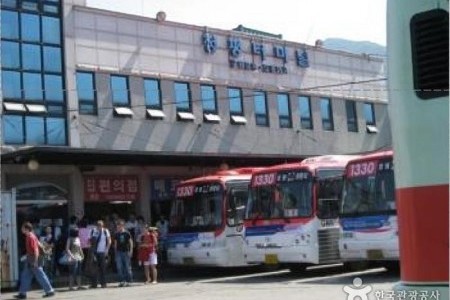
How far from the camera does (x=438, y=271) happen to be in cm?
474

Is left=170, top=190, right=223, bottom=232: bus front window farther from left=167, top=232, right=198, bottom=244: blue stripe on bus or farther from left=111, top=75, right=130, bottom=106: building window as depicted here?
left=111, top=75, right=130, bottom=106: building window

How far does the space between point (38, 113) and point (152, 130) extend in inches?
189

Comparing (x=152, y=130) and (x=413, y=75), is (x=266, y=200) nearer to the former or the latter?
(x=152, y=130)

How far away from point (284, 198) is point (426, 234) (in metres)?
14.6

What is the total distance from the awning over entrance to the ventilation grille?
57.9ft

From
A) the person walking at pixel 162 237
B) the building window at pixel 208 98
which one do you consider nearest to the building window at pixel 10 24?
the person walking at pixel 162 237

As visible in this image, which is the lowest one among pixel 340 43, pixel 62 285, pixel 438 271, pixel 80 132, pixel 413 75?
pixel 62 285

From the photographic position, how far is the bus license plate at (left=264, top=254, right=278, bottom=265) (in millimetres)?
18822

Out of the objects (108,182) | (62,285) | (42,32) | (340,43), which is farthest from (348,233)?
(340,43)

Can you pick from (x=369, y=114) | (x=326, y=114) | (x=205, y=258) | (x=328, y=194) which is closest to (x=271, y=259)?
(x=328, y=194)

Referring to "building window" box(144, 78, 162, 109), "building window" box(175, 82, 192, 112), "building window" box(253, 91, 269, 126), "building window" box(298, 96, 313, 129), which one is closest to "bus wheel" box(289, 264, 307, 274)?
"building window" box(144, 78, 162, 109)

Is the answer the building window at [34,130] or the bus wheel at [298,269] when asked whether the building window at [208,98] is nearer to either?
the building window at [34,130]

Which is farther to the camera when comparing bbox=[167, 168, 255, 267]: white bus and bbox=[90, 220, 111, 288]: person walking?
bbox=[167, 168, 255, 267]: white bus
